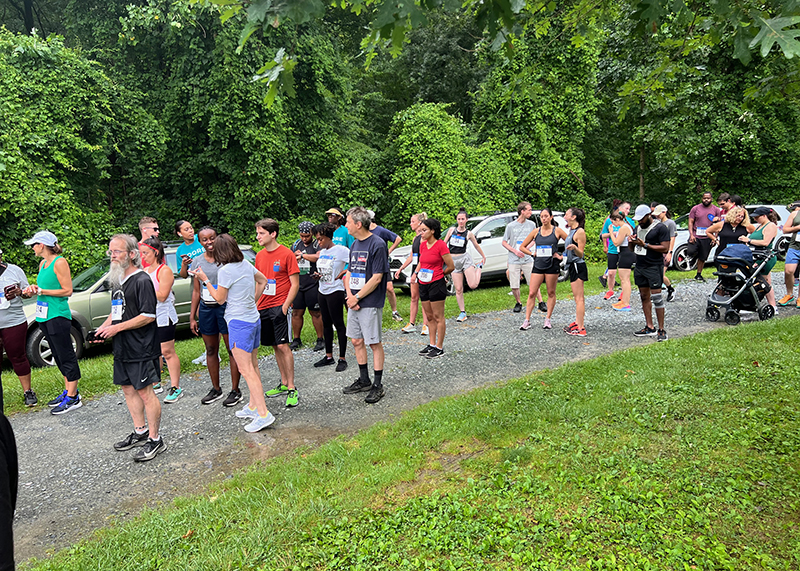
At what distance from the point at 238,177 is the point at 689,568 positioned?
1293 cm

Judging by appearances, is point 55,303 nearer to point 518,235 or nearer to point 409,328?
point 409,328

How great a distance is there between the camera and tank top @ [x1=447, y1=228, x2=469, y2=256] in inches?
372

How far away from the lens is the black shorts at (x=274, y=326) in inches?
231

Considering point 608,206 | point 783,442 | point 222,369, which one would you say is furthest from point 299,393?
point 608,206

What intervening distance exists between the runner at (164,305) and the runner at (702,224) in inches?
451

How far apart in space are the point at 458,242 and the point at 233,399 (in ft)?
16.3

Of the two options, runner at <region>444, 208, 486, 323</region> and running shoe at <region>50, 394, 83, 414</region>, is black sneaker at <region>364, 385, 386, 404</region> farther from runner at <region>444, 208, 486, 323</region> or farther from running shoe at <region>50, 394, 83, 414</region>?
runner at <region>444, 208, 486, 323</region>

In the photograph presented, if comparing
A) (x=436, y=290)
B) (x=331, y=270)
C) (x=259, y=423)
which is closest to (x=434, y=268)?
(x=436, y=290)

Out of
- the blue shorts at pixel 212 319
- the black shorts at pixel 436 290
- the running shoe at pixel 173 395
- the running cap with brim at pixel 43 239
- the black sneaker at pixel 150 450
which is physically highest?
the running cap with brim at pixel 43 239

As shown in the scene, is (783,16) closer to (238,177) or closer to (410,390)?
(410,390)

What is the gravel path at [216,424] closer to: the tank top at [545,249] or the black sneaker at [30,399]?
the black sneaker at [30,399]

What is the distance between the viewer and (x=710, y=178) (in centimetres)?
1956

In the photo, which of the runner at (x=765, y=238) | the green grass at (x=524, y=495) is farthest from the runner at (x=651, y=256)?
the green grass at (x=524, y=495)

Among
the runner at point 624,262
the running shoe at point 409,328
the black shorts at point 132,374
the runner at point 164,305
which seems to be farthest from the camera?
the runner at point 624,262
